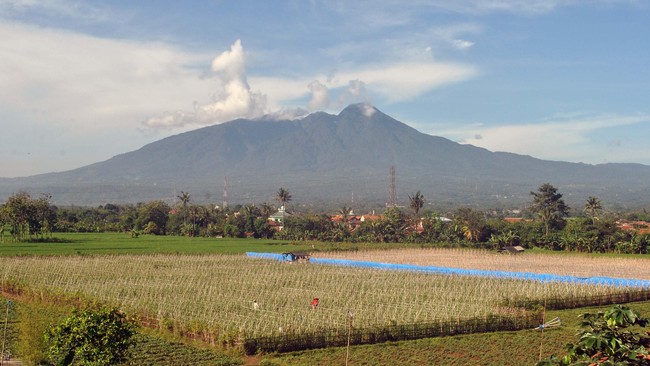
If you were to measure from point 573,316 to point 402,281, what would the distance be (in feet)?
38.9

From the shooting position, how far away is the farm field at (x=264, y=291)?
83.2 feet

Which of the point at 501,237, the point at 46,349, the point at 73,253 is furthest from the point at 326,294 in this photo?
the point at 501,237

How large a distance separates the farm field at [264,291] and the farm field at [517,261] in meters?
9.76

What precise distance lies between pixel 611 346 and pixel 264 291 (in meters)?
29.3

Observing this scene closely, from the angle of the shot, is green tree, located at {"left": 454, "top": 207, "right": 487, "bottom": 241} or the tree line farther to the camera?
green tree, located at {"left": 454, "top": 207, "right": 487, "bottom": 241}

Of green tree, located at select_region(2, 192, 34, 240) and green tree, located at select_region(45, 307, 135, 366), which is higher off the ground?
green tree, located at select_region(2, 192, 34, 240)

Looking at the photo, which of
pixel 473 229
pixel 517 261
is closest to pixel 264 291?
pixel 517 261

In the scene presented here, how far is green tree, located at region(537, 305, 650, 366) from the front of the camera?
17.3 ft

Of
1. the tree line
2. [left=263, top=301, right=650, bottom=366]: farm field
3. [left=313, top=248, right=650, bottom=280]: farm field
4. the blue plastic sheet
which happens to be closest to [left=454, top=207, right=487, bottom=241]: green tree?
the tree line

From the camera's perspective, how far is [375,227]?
80312mm

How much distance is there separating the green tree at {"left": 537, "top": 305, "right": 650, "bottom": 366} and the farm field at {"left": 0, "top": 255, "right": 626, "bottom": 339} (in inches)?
656

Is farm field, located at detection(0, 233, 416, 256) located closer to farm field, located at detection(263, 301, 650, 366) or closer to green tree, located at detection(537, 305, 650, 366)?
farm field, located at detection(263, 301, 650, 366)

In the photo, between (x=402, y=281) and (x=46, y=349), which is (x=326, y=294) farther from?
(x=46, y=349)

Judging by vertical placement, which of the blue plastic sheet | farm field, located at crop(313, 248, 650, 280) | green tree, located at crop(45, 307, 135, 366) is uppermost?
green tree, located at crop(45, 307, 135, 366)
